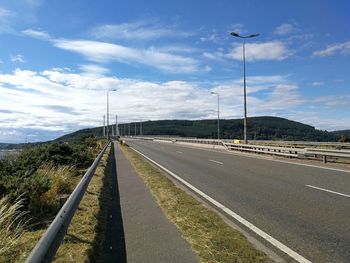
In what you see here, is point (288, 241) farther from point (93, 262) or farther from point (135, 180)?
point (135, 180)

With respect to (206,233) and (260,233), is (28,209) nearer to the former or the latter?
(206,233)

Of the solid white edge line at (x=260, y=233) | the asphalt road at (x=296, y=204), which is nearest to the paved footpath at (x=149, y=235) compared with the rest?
the solid white edge line at (x=260, y=233)

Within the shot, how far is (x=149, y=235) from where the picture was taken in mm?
7594

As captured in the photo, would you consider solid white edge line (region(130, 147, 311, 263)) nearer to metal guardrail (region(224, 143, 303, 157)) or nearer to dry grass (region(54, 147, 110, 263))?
dry grass (region(54, 147, 110, 263))

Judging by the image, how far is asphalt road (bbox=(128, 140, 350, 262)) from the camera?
691 centimetres

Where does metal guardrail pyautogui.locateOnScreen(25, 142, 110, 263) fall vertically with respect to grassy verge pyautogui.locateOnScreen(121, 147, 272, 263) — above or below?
above

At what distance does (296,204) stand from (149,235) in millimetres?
4440

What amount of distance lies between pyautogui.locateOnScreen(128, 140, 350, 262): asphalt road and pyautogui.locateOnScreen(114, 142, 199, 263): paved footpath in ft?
5.59

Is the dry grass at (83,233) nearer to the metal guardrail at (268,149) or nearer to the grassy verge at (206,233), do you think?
the grassy verge at (206,233)

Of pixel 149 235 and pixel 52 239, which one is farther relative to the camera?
pixel 149 235

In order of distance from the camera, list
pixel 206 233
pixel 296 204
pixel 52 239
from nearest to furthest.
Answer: pixel 52 239
pixel 206 233
pixel 296 204

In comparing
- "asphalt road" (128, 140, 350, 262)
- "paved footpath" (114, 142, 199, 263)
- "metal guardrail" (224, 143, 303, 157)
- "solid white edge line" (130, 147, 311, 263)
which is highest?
"metal guardrail" (224, 143, 303, 157)

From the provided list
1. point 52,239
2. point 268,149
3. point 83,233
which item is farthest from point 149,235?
point 268,149

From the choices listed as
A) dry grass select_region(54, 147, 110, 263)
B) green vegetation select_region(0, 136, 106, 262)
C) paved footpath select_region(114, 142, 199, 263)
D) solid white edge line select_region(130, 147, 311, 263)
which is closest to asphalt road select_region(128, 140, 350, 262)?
solid white edge line select_region(130, 147, 311, 263)
